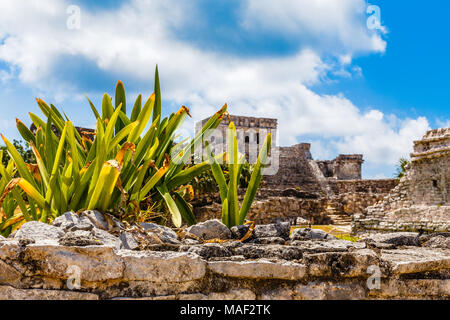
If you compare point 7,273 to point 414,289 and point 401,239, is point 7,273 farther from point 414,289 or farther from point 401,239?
point 401,239

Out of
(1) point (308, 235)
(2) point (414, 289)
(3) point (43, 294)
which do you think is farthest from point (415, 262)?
(3) point (43, 294)

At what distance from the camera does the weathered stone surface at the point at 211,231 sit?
2.86m

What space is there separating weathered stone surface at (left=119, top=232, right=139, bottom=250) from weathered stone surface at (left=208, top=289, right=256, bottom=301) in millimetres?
577

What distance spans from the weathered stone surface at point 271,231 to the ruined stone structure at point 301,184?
12999 millimetres

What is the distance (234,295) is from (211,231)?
971 mm

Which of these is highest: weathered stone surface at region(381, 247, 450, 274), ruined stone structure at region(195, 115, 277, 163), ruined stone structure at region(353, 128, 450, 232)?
ruined stone structure at region(195, 115, 277, 163)

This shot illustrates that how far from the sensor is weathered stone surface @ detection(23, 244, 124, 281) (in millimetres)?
1794

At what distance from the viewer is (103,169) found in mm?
2506

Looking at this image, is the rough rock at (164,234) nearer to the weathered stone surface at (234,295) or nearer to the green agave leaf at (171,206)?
the green agave leaf at (171,206)

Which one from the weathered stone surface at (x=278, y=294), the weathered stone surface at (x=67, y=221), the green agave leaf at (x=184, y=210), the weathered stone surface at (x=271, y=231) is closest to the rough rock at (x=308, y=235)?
the weathered stone surface at (x=271, y=231)

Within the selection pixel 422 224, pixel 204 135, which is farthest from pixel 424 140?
pixel 204 135

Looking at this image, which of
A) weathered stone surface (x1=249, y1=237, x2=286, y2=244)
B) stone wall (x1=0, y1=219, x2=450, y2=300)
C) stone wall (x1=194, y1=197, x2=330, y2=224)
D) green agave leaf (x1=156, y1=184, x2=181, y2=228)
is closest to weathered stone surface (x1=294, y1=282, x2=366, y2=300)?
stone wall (x1=0, y1=219, x2=450, y2=300)

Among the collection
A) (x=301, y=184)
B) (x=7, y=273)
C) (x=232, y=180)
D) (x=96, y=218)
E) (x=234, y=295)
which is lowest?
(x=234, y=295)

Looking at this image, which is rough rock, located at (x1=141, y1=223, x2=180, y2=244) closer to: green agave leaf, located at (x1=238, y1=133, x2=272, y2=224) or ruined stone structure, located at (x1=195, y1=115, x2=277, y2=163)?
green agave leaf, located at (x1=238, y1=133, x2=272, y2=224)
